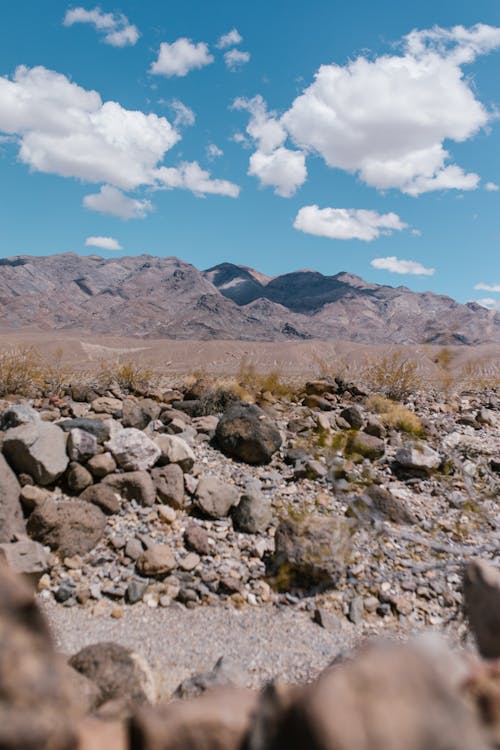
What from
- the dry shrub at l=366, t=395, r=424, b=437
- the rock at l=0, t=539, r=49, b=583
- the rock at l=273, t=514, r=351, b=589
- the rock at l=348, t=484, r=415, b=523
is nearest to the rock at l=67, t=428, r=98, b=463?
the rock at l=0, t=539, r=49, b=583

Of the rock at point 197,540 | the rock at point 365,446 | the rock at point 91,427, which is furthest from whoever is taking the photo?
the rock at point 365,446

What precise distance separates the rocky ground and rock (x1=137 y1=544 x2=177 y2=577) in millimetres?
14

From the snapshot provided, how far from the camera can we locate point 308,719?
1.33m

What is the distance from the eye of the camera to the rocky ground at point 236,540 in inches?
165

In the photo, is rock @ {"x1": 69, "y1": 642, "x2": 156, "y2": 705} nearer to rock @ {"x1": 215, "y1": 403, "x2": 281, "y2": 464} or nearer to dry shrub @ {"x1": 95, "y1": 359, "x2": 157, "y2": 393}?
rock @ {"x1": 215, "y1": 403, "x2": 281, "y2": 464}

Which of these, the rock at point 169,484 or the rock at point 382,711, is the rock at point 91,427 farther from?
the rock at point 382,711

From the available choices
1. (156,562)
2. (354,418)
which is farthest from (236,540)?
(354,418)

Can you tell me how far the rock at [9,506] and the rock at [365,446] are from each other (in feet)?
15.8

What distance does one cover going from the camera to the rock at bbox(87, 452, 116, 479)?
241 inches

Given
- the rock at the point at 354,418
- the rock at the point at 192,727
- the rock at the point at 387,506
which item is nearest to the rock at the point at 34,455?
the rock at the point at 387,506

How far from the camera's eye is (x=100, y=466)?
20.1 feet

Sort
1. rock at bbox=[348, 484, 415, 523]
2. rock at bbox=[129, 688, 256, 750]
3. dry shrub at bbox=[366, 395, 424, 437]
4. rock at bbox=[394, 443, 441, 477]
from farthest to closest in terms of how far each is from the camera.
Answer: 1. dry shrub at bbox=[366, 395, 424, 437]
2. rock at bbox=[394, 443, 441, 477]
3. rock at bbox=[348, 484, 415, 523]
4. rock at bbox=[129, 688, 256, 750]

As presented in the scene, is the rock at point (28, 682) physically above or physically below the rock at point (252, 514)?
above

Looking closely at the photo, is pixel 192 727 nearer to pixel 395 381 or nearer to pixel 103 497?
pixel 103 497
